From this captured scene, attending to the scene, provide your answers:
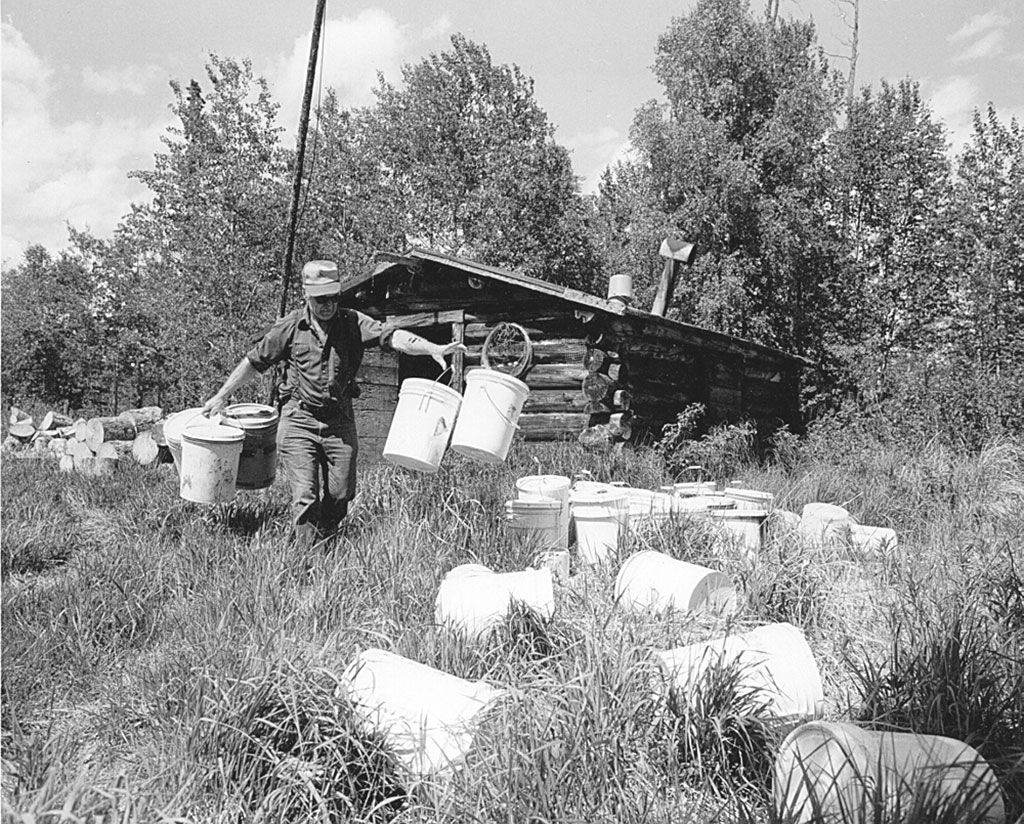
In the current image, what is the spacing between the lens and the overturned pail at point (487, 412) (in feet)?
16.4

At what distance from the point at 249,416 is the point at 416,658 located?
288 centimetres

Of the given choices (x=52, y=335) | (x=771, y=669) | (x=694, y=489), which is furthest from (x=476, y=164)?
(x=771, y=669)

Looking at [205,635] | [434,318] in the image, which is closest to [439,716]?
[205,635]

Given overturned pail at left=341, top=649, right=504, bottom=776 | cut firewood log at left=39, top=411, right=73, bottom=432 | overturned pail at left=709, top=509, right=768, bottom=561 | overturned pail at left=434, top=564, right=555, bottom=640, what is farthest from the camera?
cut firewood log at left=39, top=411, right=73, bottom=432

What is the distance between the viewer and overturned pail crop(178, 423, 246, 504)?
4.95m

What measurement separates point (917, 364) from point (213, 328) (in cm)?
1607

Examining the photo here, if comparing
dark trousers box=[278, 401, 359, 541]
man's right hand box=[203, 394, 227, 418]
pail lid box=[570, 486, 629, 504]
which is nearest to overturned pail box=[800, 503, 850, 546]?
pail lid box=[570, 486, 629, 504]

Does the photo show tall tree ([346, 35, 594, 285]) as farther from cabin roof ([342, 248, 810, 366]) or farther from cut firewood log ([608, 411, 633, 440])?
cut firewood log ([608, 411, 633, 440])

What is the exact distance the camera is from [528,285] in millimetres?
9156

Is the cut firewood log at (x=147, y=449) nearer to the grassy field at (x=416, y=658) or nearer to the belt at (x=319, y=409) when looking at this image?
the grassy field at (x=416, y=658)

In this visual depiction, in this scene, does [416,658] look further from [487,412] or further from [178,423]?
[178,423]

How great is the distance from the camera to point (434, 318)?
10812 mm

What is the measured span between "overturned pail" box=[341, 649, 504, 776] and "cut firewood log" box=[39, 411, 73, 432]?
46.6 feet

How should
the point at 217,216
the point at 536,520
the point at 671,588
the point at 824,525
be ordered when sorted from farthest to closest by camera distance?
the point at 217,216 → the point at 824,525 → the point at 536,520 → the point at 671,588
